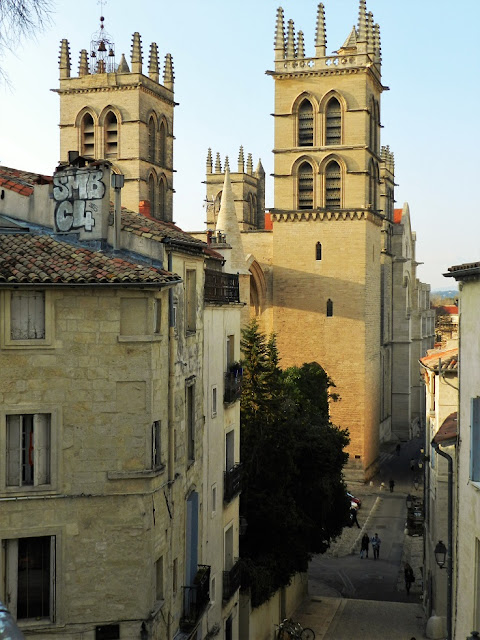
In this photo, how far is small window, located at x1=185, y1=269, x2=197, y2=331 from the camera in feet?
58.3

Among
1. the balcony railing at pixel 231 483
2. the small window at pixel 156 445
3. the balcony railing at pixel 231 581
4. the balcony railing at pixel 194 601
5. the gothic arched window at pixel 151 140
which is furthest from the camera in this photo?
the gothic arched window at pixel 151 140

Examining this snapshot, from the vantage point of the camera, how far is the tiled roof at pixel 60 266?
13.7m

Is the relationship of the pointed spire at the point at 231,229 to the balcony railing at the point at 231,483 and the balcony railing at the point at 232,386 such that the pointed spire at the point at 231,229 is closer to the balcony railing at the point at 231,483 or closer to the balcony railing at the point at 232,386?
the balcony railing at the point at 232,386

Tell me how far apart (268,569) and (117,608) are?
12317mm

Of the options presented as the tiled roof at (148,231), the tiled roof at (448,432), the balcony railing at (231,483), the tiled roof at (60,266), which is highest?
the tiled roof at (148,231)

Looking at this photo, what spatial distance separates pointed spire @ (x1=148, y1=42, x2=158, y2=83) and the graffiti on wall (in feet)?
153

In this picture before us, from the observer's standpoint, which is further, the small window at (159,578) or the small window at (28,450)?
the small window at (159,578)

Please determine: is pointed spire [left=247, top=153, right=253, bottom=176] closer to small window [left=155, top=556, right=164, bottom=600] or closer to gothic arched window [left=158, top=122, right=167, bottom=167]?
gothic arched window [left=158, top=122, right=167, bottom=167]

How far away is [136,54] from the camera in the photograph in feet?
187

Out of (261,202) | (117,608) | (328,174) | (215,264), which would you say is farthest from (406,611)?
(261,202)

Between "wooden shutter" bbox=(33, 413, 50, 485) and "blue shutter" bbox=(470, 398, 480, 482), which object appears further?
"wooden shutter" bbox=(33, 413, 50, 485)

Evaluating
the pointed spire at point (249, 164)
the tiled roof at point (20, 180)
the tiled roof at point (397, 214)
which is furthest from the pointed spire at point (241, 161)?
the tiled roof at point (20, 180)

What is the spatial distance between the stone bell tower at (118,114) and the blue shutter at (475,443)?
44451 millimetres

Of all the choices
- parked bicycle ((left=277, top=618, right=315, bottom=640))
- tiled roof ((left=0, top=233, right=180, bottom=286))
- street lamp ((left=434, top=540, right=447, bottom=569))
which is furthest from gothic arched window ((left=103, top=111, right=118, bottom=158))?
tiled roof ((left=0, top=233, right=180, bottom=286))
